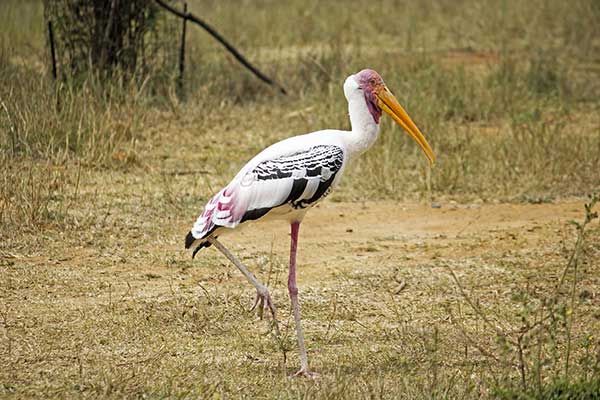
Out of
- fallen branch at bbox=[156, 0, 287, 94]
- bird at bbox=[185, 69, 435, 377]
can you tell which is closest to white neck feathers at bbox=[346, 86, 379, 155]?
bird at bbox=[185, 69, 435, 377]

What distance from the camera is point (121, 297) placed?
5211 mm

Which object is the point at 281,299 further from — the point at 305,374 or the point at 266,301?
the point at 305,374

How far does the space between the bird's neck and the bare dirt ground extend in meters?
0.81

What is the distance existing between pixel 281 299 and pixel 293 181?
108 cm

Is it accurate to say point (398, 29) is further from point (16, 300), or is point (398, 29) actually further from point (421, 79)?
point (16, 300)

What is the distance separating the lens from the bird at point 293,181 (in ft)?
14.5

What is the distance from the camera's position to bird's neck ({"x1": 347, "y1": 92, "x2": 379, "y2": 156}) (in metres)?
4.56

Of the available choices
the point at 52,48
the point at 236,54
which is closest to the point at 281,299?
the point at 52,48

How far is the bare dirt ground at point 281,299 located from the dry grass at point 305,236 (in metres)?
0.01

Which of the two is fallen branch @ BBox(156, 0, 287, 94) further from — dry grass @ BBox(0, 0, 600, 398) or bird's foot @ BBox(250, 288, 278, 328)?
bird's foot @ BBox(250, 288, 278, 328)

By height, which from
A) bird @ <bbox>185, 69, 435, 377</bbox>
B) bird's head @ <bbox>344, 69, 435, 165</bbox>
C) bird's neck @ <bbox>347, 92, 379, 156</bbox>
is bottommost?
bird @ <bbox>185, 69, 435, 377</bbox>

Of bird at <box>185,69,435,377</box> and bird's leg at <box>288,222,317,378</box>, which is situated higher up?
bird at <box>185,69,435,377</box>

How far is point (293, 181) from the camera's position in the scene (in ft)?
14.5

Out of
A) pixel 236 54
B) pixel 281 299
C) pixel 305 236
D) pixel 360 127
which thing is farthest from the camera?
pixel 236 54
